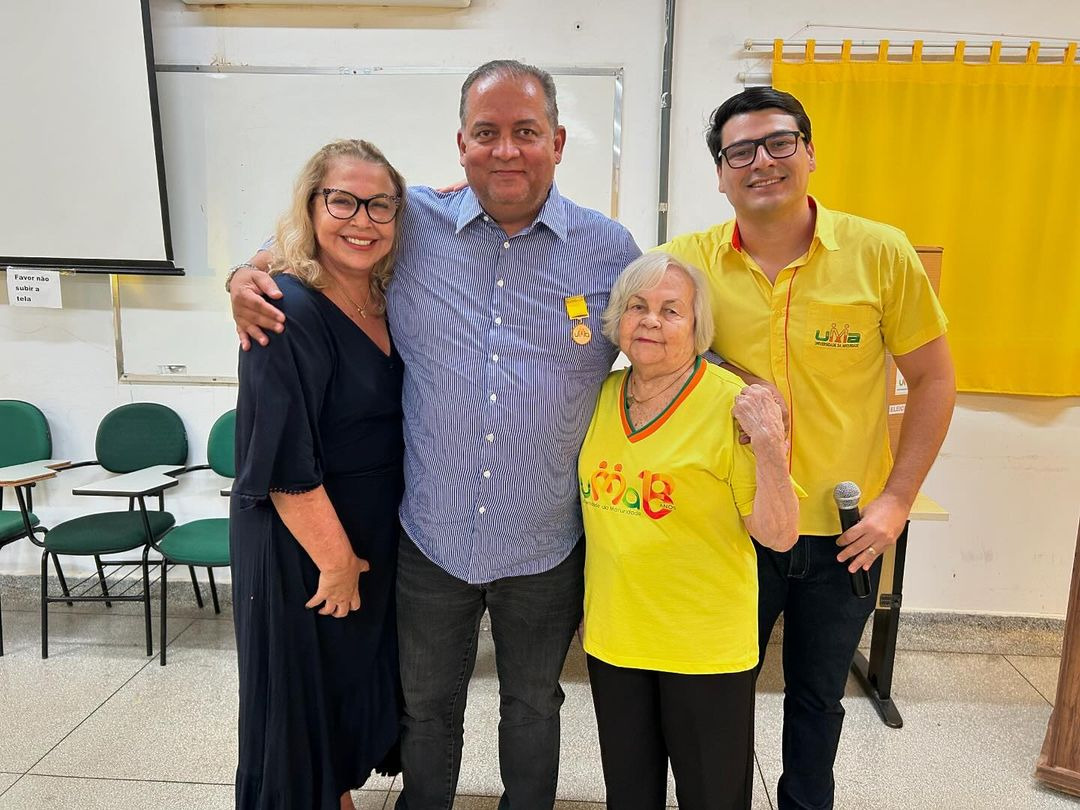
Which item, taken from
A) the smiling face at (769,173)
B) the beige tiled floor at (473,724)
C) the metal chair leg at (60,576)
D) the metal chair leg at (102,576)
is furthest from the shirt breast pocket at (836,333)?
the metal chair leg at (60,576)

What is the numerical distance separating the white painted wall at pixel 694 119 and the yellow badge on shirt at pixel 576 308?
1.70m

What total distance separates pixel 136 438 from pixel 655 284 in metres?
2.80

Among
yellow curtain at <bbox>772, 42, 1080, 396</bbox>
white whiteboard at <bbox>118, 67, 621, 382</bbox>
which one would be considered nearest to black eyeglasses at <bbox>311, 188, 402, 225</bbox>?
white whiteboard at <bbox>118, 67, 621, 382</bbox>

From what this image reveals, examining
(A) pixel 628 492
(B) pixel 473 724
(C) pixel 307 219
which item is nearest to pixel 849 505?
(A) pixel 628 492

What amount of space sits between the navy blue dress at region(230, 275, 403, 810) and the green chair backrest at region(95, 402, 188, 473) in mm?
1923

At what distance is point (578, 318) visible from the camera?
1480mm

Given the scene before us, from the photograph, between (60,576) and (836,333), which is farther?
(60,576)

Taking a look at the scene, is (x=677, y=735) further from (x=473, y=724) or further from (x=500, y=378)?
(x=473, y=724)

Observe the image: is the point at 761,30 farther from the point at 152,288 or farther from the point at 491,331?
the point at 152,288

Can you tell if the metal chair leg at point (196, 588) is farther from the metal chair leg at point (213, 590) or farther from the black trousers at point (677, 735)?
the black trousers at point (677, 735)

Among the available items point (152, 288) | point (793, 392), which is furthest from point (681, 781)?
point (152, 288)

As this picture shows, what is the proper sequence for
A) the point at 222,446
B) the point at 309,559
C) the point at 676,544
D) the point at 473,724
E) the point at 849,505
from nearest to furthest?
the point at 676,544, the point at 849,505, the point at 309,559, the point at 473,724, the point at 222,446

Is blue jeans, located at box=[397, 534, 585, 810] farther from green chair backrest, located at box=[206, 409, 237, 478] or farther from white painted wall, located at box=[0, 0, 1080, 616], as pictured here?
white painted wall, located at box=[0, 0, 1080, 616]

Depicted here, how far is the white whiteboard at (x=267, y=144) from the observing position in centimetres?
297
